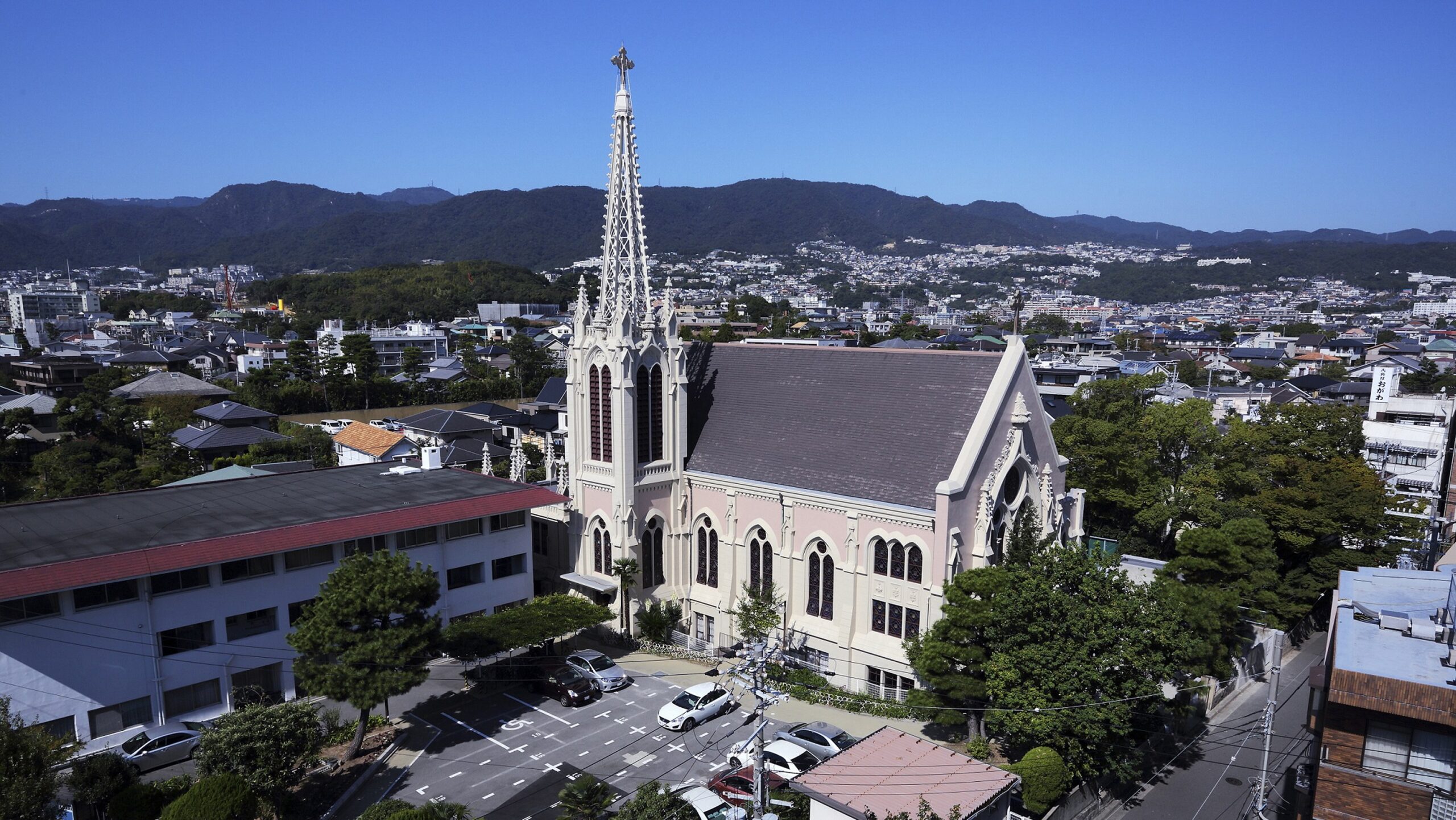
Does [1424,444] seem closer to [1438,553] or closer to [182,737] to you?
[1438,553]

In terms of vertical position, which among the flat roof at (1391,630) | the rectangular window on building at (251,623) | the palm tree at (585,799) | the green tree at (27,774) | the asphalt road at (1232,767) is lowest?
the asphalt road at (1232,767)

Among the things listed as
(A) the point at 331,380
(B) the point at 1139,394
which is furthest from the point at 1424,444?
(A) the point at 331,380

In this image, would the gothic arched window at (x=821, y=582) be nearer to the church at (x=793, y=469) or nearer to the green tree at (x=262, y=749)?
the church at (x=793, y=469)

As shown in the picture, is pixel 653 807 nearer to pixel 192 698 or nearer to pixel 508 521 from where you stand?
pixel 192 698

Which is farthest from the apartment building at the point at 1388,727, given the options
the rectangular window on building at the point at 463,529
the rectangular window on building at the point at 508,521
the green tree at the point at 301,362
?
the green tree at the point at 301,362

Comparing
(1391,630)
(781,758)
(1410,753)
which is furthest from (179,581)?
(1391,630)

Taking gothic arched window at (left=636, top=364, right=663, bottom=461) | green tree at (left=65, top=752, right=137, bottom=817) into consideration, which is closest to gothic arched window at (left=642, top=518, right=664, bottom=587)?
gothic arched window at (left=636, top=364, right=663, bottom=461)

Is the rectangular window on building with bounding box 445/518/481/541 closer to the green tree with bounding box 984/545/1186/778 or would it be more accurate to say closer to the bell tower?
the bell tower
